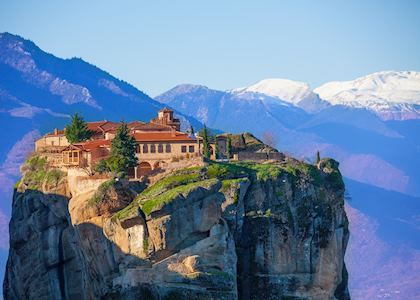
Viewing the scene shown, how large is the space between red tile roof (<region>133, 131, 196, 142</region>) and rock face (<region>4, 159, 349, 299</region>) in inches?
335

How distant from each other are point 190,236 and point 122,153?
14294 mm

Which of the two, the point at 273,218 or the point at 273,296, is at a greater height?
the point at 273,218

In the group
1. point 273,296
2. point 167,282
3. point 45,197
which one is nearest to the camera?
point 167,282

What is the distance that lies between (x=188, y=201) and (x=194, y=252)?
484 cm

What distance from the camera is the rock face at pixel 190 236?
10556cm

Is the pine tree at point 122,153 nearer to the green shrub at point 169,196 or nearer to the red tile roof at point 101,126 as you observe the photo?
the green shrub at point 169,196

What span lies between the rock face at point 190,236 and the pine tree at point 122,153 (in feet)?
9.51

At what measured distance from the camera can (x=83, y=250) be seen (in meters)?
114

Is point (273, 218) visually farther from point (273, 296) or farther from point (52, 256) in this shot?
point (52, 256)

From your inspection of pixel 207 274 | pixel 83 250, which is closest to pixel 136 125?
pixel 83 250

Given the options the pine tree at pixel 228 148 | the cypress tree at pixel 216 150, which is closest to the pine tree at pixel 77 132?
the cypress tree at pixel 216 150

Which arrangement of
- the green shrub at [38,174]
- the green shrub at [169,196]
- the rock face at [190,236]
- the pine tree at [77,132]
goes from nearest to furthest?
Result: the rock face at [190,236] → the green shrub at [169,196] → the green shrub at [38,174] → the pine tree at [77,132]

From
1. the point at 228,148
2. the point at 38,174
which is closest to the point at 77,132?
the point at 38,174

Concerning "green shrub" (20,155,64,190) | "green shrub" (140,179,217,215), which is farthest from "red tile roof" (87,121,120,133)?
"green shrub" (140,179,217,215)
